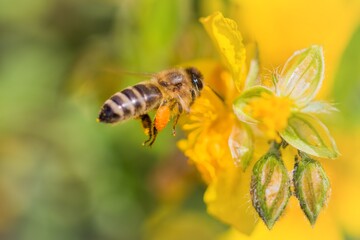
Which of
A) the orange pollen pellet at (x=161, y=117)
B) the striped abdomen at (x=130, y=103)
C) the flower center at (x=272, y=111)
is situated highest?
the striped abdomen at (x=130, y=103)

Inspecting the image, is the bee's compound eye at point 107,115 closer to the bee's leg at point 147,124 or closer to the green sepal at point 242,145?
the bee's leg at point 147,124

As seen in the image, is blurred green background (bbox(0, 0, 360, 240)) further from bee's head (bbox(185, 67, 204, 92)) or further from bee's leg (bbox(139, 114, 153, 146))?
bee's leg (bbox(139, 114, 153, 146))

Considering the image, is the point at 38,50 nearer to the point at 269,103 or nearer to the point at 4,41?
the point at 4,41

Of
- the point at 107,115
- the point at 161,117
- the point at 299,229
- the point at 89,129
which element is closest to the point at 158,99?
the point at 161,117

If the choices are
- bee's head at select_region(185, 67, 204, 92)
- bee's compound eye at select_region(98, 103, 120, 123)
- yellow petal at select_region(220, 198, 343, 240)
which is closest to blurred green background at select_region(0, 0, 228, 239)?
yellow petal at select_region(220, 198, 343, 240)

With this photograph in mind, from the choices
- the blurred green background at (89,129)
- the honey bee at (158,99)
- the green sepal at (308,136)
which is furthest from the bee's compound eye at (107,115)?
the blurred green background at (89,129)

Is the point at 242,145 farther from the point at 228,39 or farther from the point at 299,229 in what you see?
the point at 299,229
